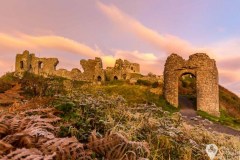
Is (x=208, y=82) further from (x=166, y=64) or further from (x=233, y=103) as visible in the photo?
(x=233, y=103)

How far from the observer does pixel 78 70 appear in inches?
2035

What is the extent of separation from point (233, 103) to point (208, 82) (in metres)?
7.51

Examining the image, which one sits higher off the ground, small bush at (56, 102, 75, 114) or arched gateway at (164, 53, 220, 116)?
arched gateway at (164, 53, 220, 116)

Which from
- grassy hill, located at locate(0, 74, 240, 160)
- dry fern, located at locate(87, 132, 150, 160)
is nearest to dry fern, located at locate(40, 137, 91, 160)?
grassy hill, located at locate(0, 74, 240, 160)

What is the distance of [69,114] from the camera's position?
4637mm

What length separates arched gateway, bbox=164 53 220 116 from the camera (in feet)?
84.2

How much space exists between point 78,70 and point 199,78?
2816cm

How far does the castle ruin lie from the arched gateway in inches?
965

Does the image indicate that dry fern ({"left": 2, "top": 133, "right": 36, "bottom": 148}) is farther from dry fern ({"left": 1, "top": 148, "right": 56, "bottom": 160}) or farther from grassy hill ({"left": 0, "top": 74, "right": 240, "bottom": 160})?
dry fern ({"left": 1, "top": 148, "right": 56, "bottom": 160})

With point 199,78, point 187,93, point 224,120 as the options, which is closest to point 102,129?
point 224,120

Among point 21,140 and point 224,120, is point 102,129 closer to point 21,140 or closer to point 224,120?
point 21,140

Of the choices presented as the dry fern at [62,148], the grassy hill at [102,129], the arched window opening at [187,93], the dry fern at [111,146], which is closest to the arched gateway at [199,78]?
the arched window opening at [187,93]

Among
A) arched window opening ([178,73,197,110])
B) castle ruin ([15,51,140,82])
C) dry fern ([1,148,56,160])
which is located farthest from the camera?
castle ruin ([15,51,140,82])

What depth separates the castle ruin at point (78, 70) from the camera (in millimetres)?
51125
